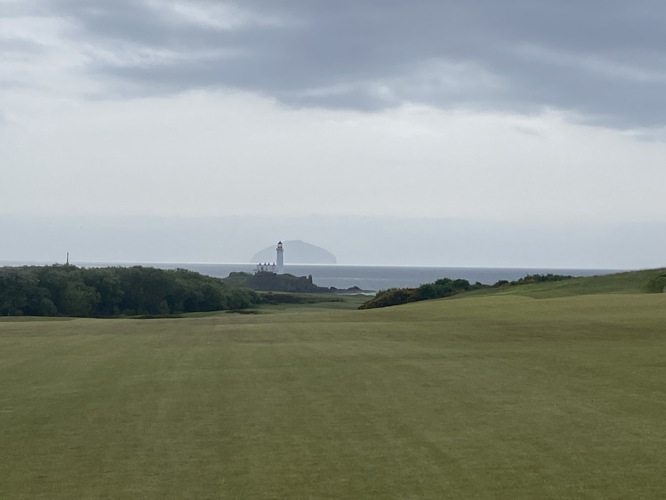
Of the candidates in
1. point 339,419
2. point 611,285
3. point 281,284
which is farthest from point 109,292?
point 281,284

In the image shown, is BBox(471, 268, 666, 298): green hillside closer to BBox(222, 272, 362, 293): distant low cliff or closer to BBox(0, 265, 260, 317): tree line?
BBox(0, 265, 260, 317): tree line

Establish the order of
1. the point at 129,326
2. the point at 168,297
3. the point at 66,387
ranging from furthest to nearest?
the point at 168,297 < the point at 129,326 < the point at 66,387

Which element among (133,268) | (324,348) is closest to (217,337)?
(324,348)

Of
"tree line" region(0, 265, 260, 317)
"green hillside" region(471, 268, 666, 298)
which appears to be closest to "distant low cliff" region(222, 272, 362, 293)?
"tree line" region(0, 265, 260, 317)

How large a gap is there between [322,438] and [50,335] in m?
21.0

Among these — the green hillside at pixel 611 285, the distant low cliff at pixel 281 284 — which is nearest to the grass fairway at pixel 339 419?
the green hillside at pixel 611 285

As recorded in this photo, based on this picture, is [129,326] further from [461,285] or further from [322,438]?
[461,285]

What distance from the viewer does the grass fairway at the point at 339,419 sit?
9.37 metres

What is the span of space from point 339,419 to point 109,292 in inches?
2688

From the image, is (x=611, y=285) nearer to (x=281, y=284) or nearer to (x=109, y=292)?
(x=109, y=292)

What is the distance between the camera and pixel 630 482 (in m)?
9.17

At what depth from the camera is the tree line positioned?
70.0 m

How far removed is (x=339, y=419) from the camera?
12.6 meters

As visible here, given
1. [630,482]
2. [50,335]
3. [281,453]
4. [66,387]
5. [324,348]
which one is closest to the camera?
[630,482]
